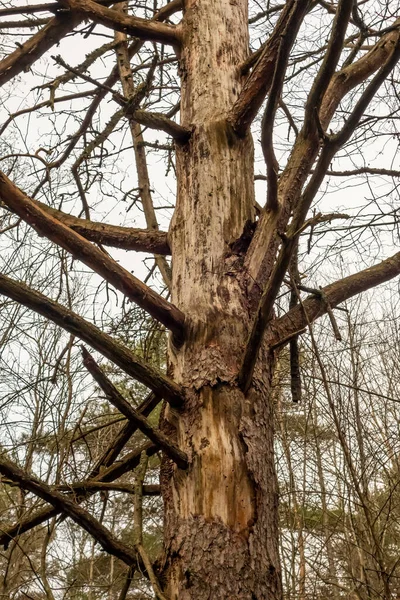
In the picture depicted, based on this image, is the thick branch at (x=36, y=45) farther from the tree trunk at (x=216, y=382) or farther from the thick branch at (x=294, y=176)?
the thick branch at (x=294, y=176)

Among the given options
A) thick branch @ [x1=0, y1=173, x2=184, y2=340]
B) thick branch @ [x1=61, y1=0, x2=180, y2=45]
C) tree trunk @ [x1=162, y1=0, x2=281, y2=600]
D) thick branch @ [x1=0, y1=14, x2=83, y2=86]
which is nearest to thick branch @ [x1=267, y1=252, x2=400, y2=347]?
tree trunk @ [x1=162, y1=0, x2=281, y2=600]

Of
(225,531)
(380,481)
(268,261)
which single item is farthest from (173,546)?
(380,481)

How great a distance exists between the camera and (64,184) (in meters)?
3.41

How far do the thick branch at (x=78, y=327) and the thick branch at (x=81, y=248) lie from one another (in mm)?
212

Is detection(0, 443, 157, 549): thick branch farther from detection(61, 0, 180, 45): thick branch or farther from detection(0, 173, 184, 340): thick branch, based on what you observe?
detection(61, 0, 180, 45): thick branch

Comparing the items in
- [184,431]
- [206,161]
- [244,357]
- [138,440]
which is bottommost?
[184,431]

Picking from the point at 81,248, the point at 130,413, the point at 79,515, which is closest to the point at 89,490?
the point at 79,515

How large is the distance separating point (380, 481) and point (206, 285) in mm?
3972

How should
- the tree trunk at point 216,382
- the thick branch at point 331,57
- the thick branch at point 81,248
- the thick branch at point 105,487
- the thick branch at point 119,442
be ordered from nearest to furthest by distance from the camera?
the thick branch at point 331,57 → the tree trunk at point 216,382 → the thick branch at point 81,248 → the thick branch at point 105,487 → the thick branch at point 119,442

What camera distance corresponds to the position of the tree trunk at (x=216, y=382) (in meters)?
1.31

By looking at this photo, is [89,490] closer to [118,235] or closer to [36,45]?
[118,235]

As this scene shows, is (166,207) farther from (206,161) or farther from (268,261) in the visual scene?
(268,261)

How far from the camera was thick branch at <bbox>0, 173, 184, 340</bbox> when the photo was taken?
1531 millimetres

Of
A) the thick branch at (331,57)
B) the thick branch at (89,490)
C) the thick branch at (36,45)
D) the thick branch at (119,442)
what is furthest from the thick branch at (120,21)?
the thick branch at (89,490)
